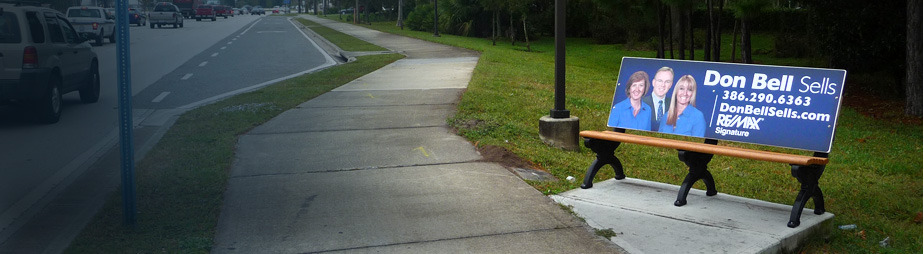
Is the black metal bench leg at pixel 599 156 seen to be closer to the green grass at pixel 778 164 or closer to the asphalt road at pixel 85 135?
the green grass at pixel 778 164

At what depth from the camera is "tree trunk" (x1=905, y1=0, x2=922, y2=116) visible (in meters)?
14.0

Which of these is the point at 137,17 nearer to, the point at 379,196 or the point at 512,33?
the point at 512,33

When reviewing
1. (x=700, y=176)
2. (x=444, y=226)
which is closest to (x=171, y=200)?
(x=444, y=226)

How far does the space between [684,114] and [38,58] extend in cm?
793

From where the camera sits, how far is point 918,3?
13.9 meters

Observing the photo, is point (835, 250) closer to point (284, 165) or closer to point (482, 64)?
point (284, 165)

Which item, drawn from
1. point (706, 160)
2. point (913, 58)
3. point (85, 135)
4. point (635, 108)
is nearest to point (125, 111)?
point (635, 108)

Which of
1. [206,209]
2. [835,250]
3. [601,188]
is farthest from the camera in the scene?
[601,188]

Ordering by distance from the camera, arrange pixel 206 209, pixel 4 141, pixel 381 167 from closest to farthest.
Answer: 1. pixel 206 209
2. pixel 381 167
3. pixel 4 141

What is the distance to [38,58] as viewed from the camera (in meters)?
10.8

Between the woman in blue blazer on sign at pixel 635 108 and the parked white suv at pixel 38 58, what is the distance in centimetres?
712

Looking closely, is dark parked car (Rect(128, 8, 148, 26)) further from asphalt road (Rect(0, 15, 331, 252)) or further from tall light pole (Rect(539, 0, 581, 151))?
tall light pole (Rect(539, 0, 581, 151))

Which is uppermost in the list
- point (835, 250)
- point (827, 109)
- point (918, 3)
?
point (918, 3)

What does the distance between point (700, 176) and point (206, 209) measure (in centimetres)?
369
